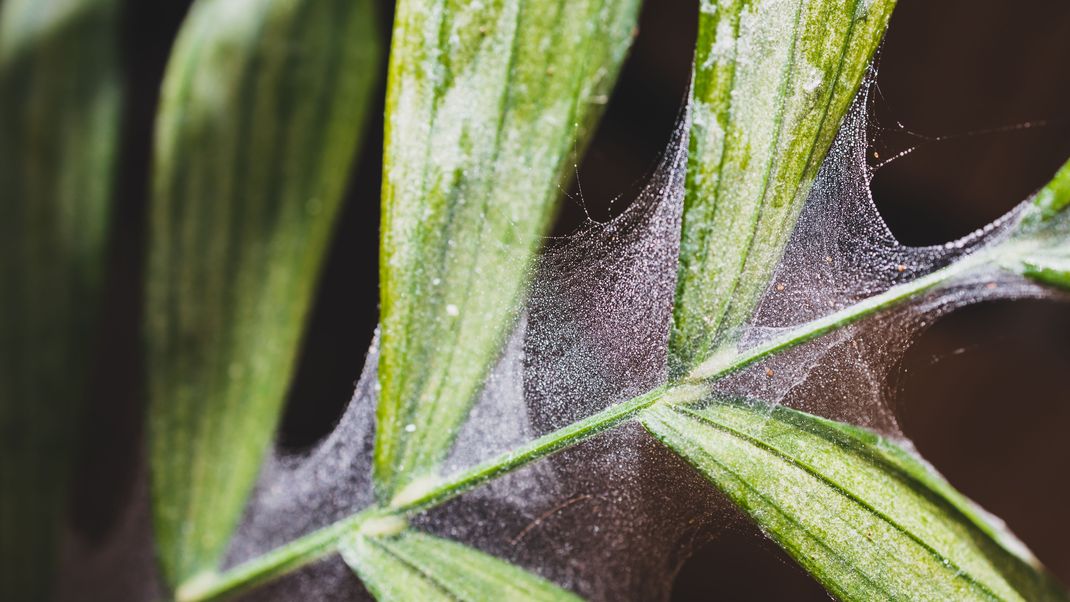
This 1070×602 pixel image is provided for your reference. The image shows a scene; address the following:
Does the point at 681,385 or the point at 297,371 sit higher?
the point at 681,385

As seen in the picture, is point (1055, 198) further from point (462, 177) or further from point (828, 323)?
point (462, 177)

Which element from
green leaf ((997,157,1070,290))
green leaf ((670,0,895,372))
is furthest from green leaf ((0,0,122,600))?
green leaf ((997,157,1070,290))

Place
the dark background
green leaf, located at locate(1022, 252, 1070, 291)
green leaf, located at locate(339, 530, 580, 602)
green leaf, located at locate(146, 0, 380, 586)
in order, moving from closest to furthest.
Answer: green leaf, located at locate(1022, 252, 1070, 291) < green leaf, located at locate(339, 530, 580, 602) < green leaf, located at locate(146, 0, 380, 586) < the dark background

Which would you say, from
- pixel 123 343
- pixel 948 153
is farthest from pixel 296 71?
pixel 948 153

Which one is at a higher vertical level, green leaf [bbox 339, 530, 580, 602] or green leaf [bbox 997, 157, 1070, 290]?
green leaf [bbox 997, 157, 1070, 290]

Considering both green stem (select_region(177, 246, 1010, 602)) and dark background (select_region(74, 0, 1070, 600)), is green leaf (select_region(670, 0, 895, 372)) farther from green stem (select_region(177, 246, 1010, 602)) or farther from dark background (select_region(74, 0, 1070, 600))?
dark background (select_region(74, 0, 1070, 600))

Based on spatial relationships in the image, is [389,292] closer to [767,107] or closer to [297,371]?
[767,107]

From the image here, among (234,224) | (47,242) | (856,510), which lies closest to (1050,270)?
(856,510)
